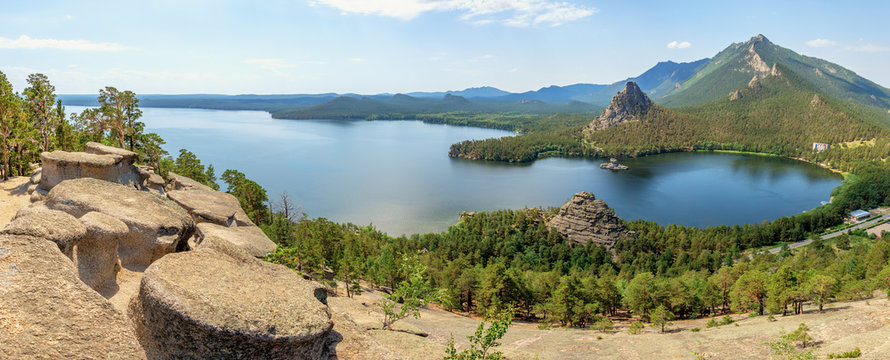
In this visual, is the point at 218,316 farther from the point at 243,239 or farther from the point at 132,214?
the point at 243,239

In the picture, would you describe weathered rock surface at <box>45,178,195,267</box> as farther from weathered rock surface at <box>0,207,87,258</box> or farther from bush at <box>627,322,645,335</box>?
bush at <box>627,322,645,335</box>

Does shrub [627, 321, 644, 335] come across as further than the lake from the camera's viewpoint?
No

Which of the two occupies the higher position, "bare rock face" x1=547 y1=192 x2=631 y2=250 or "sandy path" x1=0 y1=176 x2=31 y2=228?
"sandy path" x1=0 y1=176 x2=31 y2=228

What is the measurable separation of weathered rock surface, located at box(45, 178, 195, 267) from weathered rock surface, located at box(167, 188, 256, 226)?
565 centimetres

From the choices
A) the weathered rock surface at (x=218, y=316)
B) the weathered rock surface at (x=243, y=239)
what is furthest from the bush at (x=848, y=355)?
the weathered rock surface at (x=243, y=239)

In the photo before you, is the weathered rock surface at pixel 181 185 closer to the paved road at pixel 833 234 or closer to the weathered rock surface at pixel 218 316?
the weathered rock surface at pixel 218 316

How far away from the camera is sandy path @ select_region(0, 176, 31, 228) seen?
723 inches

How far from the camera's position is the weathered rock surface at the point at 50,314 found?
6664 mm

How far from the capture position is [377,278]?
140 ft

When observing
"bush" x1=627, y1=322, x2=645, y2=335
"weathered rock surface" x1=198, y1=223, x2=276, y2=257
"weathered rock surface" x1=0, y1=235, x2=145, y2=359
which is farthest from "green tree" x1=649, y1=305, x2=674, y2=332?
"weathered rock surface" x1=0, y1=235, x2=145, y2=359

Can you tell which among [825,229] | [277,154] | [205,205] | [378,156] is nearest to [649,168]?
[825,229]

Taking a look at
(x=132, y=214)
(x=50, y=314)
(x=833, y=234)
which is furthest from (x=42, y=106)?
(x=833, y=234)

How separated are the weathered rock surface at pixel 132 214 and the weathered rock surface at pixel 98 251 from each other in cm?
94

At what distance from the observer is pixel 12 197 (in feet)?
69.3
